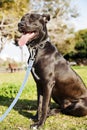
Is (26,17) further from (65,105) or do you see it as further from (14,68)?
(14,68)

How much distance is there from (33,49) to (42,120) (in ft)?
3.83

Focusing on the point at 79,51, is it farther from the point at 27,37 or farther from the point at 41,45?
the point at 27,37

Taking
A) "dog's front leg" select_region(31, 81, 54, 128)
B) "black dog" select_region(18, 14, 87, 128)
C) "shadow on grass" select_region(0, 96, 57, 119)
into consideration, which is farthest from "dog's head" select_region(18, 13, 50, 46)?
"shadow on grass" select_region(0, 96, 57, 119)

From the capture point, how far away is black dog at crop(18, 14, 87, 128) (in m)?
6.09

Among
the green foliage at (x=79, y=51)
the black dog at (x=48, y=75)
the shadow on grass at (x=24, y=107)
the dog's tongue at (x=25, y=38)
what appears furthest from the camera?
the green foliage at (x=79, y=51)

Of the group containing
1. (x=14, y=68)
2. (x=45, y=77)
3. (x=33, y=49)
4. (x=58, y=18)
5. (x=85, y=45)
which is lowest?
(x=85, y=45)

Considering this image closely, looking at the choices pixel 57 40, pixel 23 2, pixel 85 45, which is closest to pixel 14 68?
pixel 23 2

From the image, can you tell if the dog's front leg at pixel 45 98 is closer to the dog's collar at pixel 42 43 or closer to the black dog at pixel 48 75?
the black dog at pixel 48 75

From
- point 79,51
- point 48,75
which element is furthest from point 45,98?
point 79,51

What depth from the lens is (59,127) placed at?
242 inches

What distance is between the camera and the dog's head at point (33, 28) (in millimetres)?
5969

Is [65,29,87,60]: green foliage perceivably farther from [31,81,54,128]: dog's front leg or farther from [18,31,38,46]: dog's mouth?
[18,31,38,46]: dog's mouth

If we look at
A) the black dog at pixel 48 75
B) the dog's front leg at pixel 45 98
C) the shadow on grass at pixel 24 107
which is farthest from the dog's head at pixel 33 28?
the shadow on grass at pixel 24 107

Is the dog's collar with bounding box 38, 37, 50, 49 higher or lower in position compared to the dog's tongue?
lower
